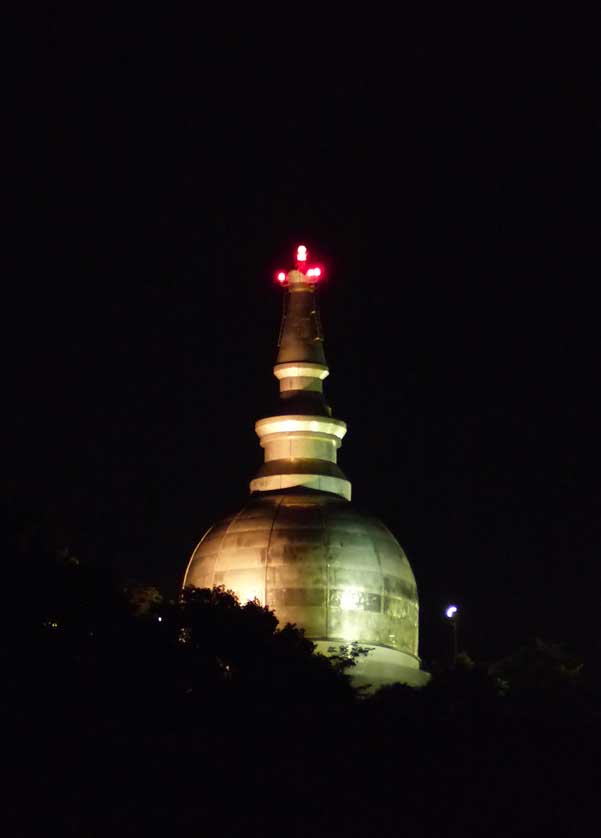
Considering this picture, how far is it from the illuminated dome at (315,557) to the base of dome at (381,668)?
0.03 meters

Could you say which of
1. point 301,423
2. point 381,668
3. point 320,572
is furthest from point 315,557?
point 301,423

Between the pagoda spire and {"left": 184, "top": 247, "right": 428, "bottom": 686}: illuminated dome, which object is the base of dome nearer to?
{"left": 184, "top": 247, "right": 428, "bottom": 686}: illuminated dome

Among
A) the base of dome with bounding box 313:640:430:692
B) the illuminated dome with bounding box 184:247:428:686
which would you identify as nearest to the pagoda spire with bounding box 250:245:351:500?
the illuminated dome with bounding box 184:247:428:686

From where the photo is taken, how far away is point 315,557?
306 ft

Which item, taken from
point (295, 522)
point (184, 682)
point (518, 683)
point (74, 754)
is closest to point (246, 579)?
point (295, 522)

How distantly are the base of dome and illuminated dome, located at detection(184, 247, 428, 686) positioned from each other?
32 mm

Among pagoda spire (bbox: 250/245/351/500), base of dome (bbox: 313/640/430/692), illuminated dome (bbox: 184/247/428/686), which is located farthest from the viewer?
pagoda spire (bbox: 250/245/351/500)

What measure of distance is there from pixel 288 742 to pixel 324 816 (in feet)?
10.0

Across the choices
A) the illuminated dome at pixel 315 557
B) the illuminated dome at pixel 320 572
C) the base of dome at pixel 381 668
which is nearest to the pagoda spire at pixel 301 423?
the illuminated dome at pixel 315 557

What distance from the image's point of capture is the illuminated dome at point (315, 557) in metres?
92.7

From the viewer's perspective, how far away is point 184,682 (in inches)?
2852

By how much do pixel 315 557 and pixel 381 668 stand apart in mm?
Result: 4146

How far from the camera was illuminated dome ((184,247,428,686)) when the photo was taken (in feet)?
304

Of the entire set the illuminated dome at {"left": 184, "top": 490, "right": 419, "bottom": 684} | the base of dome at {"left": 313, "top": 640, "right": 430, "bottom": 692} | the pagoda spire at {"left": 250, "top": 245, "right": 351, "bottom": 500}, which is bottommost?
the base of dome at {"left": 313, "top": 640, "right": 430, "bottom": 692}
